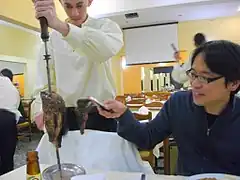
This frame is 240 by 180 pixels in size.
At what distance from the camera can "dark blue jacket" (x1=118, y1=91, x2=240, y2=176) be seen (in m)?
1.11

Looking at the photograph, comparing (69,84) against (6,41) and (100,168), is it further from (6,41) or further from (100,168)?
(6,41)

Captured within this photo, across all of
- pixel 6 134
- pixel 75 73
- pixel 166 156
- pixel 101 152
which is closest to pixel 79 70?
pixel 75 73

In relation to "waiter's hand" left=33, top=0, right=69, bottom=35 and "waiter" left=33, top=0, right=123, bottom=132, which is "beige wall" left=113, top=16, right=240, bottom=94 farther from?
"waiter's hand" left=33, top=0, right=69, bottom=35

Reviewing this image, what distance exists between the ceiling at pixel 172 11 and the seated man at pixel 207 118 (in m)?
4.73

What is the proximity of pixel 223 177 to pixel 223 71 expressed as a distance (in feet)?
1.25

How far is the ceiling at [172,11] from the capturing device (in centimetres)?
582

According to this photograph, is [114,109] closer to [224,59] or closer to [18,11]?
[224,59]

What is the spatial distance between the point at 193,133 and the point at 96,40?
544 millimetres

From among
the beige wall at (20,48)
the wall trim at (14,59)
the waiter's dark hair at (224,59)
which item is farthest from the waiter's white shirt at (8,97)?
the wall trim at (14,59)

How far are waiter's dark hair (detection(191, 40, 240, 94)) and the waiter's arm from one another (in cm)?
34

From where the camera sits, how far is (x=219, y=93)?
1118 mm

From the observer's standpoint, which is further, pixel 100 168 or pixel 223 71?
pixel 100 168

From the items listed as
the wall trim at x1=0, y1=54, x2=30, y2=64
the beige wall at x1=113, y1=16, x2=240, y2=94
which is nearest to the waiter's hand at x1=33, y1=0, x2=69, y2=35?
the wall trim at x1=0, y1=54, x2=30, y2=64

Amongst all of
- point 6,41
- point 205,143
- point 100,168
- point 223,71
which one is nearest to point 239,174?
point 205,143
